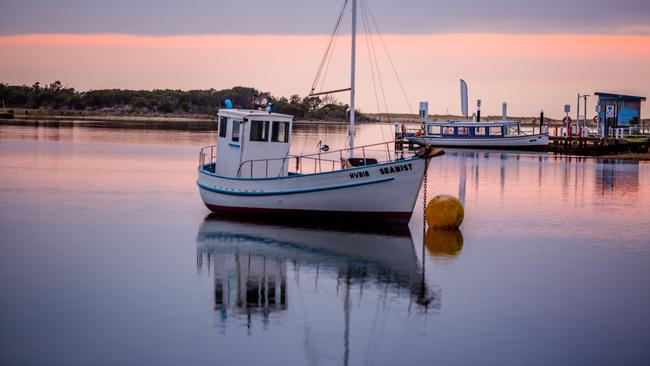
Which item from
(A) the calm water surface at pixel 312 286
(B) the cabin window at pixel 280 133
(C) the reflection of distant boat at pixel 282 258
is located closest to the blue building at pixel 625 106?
(A) the calm water surface at pixel 312 286

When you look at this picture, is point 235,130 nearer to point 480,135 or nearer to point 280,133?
point 280,133

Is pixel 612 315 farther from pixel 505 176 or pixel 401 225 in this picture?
pixel 505 176

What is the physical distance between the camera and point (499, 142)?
278 feet

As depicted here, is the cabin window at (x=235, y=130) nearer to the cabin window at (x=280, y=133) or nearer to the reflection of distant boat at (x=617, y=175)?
the cabin window at (x=280, y=133)

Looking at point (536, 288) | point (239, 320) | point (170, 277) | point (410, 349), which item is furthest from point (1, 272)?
point (536, 288)

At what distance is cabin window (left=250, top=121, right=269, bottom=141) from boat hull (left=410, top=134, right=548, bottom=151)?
53.1m

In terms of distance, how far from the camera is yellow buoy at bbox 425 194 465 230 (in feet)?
89.2

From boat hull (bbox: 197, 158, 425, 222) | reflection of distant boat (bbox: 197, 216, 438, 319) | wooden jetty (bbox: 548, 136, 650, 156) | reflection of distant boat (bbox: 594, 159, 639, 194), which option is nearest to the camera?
reflection of distant boat (bbox: 197, 216, 438, 319)

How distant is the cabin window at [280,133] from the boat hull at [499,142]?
52.8 meters

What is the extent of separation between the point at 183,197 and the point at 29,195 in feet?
18.8

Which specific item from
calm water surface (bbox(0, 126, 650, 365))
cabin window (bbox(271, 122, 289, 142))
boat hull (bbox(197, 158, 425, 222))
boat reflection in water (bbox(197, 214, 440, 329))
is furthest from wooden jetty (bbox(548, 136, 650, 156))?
boat reflection in water (bbox(197, 214, 440, 329))

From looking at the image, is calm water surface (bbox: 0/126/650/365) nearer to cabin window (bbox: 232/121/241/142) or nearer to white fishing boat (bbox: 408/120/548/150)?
cabin window (bbox: 232/121/241/142)

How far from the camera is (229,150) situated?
29688 millimetres

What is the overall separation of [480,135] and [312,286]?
68.8 m
